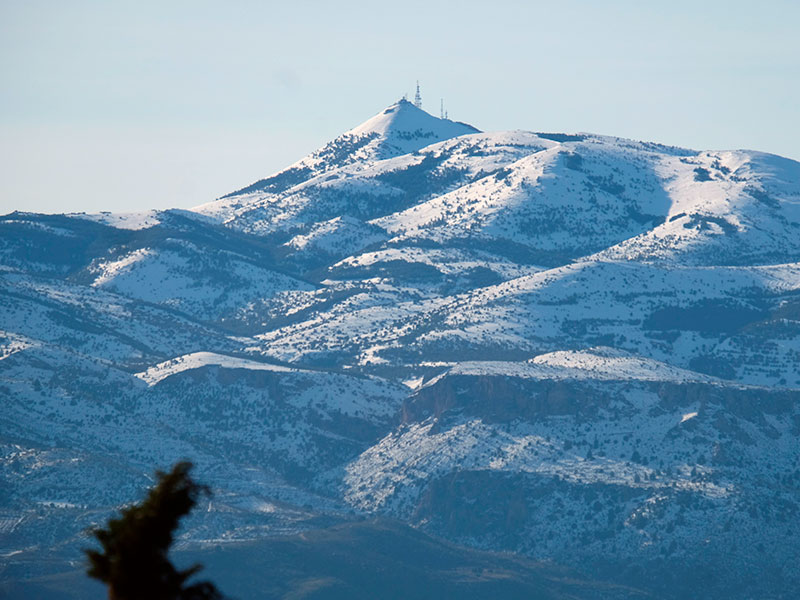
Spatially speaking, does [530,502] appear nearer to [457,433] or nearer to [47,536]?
[457,433]

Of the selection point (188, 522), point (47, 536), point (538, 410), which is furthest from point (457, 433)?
point (47, 536)

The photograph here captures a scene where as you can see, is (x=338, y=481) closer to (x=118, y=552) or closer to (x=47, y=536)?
(x=47, y=536)

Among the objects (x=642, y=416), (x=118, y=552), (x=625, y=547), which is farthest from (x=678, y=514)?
(x=118, y=552)

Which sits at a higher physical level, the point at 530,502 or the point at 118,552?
the point at 118,552

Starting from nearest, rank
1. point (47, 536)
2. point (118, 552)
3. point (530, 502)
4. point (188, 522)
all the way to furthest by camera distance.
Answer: point (118, 552)
point (47, 536)
point (188, 522)
point (530, 502)

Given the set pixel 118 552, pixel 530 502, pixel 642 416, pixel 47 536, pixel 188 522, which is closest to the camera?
pixel 118 552

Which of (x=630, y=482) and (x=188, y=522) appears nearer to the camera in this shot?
(x=188, y=522)
